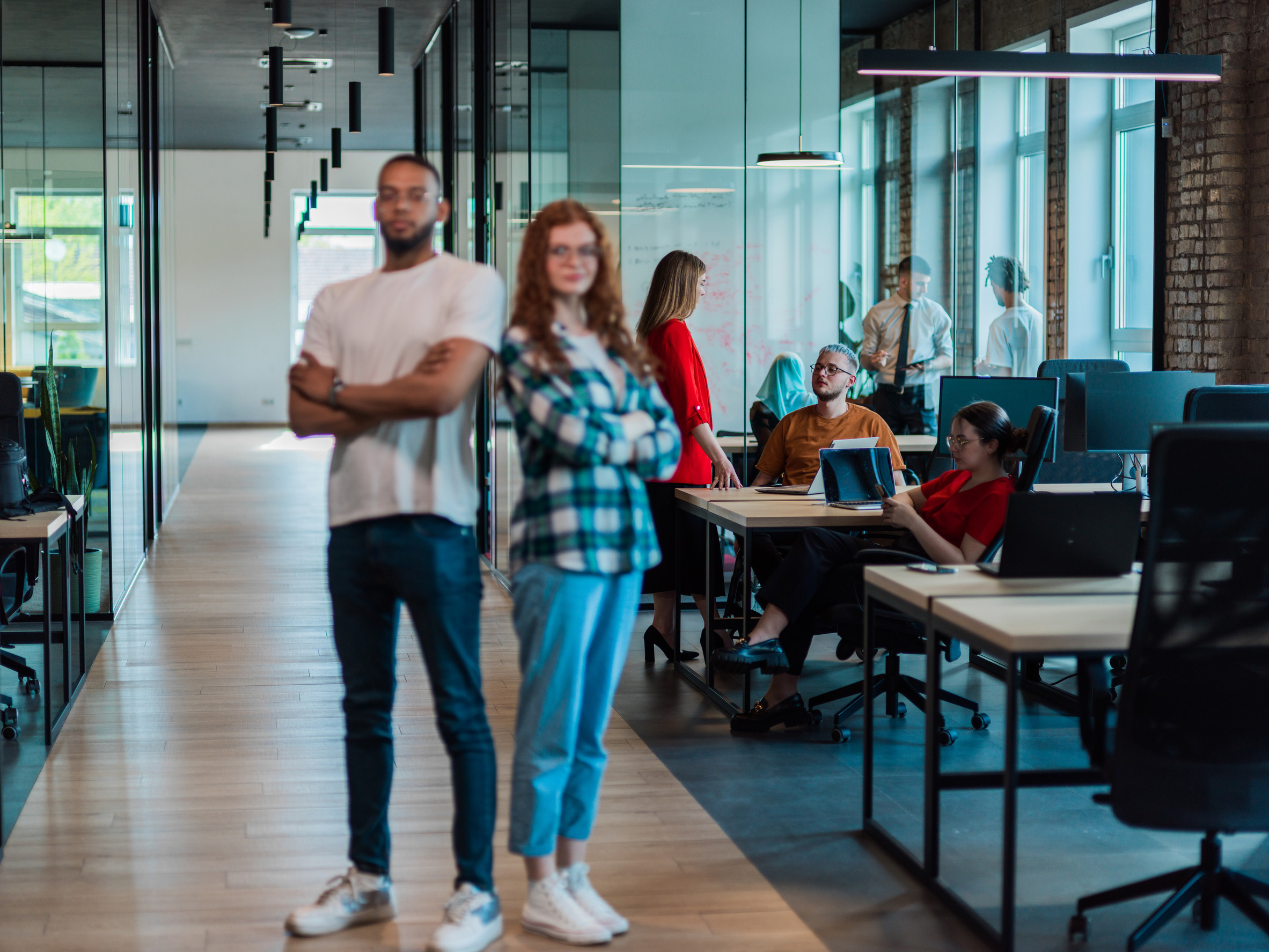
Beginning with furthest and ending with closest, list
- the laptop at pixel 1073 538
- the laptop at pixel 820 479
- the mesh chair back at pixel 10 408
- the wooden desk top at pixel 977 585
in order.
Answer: the mesh chair back at pixel 10 408 < the laptop at pixel 820 479 < the laptop at pixel 1073 538 < the wooden desk top at pixel 977 585

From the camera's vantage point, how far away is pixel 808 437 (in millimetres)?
4941

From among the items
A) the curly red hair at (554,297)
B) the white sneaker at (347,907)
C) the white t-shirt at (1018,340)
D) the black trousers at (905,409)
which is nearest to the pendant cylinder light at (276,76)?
the black trousers at (905,409)

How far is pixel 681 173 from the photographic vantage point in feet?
21.2

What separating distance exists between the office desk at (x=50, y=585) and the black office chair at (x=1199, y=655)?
3098 millimetres

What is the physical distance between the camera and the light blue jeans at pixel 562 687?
8.18 feet

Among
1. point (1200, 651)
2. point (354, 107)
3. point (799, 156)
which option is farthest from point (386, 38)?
point (1200, 651)

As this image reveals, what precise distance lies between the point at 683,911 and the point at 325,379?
134cm

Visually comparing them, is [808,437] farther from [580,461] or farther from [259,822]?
[580,461]

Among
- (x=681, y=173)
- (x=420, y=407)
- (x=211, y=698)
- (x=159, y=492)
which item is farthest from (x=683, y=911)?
(x=159, y=492)

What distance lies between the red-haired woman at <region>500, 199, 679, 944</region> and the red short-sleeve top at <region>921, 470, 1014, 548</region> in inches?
64.6

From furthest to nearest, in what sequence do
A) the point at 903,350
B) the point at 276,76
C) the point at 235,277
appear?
the point at 235,277, the point at 903,350, the point at 276,76

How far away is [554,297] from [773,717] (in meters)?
2.18

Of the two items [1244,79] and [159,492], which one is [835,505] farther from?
[159,492]

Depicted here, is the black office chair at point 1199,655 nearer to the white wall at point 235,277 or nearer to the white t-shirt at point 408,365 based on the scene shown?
the white t-shirt at point 408,365
